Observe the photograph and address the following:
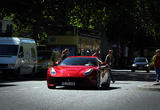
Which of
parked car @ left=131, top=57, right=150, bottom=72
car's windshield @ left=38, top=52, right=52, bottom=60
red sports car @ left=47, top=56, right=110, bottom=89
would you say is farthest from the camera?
parked car @ left=131, top=57, right=150, bottom=72

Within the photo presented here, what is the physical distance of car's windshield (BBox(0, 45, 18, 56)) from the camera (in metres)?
29.4

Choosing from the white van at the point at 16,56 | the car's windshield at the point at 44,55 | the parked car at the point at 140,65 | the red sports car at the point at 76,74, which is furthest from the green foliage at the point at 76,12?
the red sports car at the point at 76,74

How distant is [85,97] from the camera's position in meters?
15.4

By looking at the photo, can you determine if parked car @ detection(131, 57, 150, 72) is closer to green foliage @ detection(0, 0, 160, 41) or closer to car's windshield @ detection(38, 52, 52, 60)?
green foliage @ detection(0, 0, 160, 41)

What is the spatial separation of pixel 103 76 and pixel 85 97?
5160 mm

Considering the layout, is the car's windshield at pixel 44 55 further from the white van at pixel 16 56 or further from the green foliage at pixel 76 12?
the green foliage at pixel 76 12

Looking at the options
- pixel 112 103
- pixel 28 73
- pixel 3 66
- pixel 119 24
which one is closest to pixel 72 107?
pixel 112 103

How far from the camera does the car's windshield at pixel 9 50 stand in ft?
96.6

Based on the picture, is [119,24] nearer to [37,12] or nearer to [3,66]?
[37,12]

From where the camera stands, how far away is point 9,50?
29.5m

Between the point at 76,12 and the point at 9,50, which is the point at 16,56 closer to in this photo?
the point at 9,50

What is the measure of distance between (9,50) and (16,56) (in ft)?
2.23

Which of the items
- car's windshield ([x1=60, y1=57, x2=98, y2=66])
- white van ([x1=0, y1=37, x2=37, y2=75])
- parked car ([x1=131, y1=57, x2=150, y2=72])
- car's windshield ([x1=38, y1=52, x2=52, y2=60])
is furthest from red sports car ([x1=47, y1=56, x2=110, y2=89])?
parked car ([x1=131, y1=57, x2=150, y2=72])

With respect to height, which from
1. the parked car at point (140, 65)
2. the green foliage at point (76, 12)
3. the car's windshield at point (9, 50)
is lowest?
the parked car at point (140, 65)
